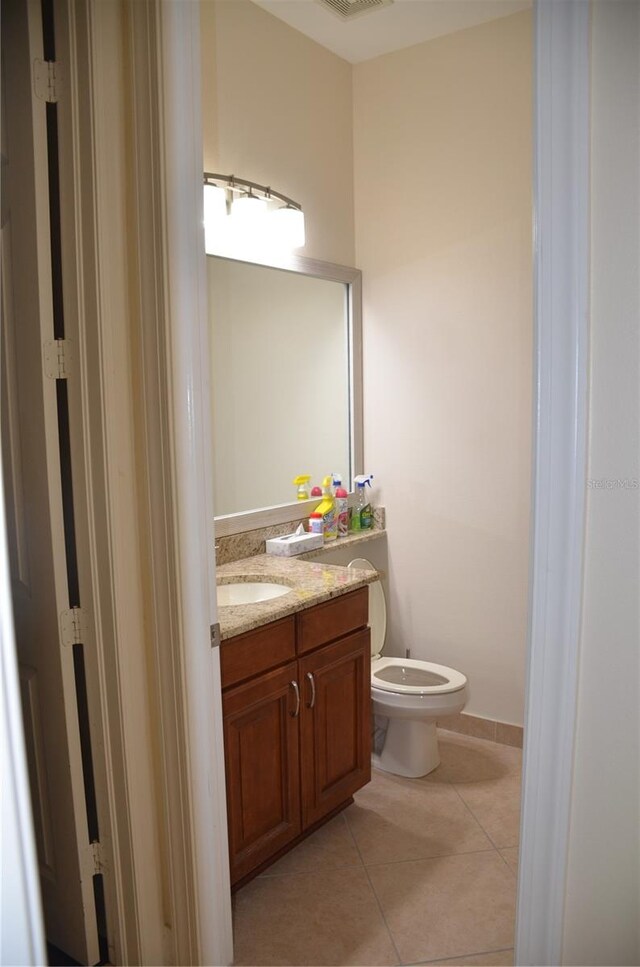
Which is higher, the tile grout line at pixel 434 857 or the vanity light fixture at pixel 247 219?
the vanity light fixture at pixel 247 219

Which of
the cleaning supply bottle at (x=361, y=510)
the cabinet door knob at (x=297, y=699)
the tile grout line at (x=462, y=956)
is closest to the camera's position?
the tile grout line at (x=462, y=956)

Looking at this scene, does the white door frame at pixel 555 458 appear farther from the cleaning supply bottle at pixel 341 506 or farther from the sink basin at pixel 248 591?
the cleaning supply bottle at pixel 341 506

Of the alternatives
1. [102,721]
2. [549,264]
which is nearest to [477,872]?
[102,721]

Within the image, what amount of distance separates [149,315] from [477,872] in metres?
1.91

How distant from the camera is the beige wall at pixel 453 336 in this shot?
2.77m

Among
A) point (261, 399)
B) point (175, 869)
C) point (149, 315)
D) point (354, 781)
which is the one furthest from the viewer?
point (261, 399)

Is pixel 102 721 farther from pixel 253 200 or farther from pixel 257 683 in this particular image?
pixel 253 200

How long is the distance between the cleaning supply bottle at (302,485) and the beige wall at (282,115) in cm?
90

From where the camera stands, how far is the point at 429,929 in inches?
77.5

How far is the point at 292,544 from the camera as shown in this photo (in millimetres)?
2684

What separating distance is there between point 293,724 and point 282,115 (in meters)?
2.21

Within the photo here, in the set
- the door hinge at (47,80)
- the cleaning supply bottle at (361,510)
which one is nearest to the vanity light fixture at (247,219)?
the door hinge at (47,80)

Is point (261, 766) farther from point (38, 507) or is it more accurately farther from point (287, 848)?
point (38, 507)

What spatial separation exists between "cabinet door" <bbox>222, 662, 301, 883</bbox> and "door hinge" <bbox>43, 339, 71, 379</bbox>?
3.07 ft
